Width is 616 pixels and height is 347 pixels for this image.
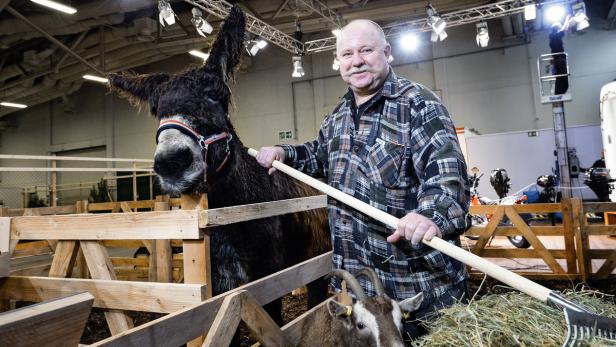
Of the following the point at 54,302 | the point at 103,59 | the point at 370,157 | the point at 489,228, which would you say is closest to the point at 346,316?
the point at 370,157

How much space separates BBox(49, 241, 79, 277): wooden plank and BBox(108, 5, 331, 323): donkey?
0.74m

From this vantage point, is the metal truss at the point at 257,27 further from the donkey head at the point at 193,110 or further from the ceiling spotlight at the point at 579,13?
the ceiling spotlight at the point at 579,13

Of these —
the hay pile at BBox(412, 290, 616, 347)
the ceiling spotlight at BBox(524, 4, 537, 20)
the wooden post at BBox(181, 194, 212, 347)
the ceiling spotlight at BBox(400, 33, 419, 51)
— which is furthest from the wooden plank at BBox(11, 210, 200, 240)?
the ceiling spotlight at BBox(400, 33, 419, 51)

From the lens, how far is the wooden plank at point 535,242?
5926 millimetres

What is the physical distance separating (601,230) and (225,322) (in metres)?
6.45

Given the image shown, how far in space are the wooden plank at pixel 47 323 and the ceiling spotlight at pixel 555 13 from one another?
39.5 ft

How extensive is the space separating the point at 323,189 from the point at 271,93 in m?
16.5

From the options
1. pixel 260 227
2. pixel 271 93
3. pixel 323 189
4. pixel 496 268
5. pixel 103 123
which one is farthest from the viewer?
pixel 103 123

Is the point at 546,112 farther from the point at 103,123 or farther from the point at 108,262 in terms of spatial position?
the point at 103,123

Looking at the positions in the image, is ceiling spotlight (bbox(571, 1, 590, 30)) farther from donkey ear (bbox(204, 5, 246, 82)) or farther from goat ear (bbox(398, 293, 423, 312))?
goat ear (bbox(398, 293, 423, 312))

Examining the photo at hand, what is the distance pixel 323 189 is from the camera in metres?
1.98

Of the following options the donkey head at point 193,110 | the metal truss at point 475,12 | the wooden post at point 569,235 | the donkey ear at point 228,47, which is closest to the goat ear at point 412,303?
the donkey head at point 193,110

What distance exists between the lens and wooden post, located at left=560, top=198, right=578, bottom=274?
19.4 ft

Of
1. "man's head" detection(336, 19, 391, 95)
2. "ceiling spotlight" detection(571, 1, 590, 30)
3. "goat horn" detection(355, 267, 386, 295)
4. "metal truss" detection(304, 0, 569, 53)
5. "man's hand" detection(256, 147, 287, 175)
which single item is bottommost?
"goat horn" detection(355, 267, 386, 295)
